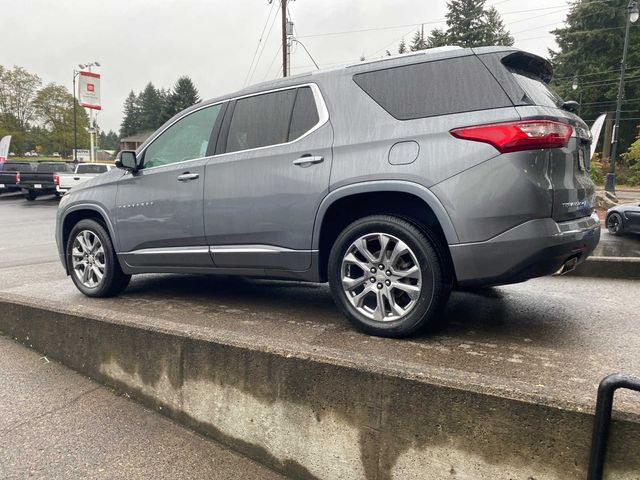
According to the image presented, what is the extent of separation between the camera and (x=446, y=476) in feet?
7.24

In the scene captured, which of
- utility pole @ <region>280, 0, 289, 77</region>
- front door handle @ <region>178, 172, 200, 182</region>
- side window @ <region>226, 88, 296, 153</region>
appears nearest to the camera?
side window @ <region>226, 88, 296, 153</region>

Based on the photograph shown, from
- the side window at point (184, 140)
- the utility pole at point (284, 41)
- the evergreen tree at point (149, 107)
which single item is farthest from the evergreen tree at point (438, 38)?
the evergreen tree at point (149, 107)

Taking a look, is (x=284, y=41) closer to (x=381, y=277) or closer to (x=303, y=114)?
(x=303, y=114)

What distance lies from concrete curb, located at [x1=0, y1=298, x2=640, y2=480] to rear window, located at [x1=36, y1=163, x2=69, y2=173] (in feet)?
75.8

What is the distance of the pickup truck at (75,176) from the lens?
2220 cm

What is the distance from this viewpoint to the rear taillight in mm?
2758

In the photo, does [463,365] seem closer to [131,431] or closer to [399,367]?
[399,367]

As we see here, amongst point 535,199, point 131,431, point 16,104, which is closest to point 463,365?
point 535,199

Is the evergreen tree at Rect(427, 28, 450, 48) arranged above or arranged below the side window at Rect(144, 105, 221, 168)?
above

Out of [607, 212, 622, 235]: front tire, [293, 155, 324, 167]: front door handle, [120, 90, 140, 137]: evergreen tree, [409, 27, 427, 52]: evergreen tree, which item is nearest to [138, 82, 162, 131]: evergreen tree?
[120, 90, 140, 137]: evergreen tree

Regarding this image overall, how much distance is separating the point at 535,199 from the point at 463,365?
1.01 meters

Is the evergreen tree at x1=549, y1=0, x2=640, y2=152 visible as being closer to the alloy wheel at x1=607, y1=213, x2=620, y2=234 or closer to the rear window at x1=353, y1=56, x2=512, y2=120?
the alloy wheel at x1=607, y1=213, x2=620, y2=234

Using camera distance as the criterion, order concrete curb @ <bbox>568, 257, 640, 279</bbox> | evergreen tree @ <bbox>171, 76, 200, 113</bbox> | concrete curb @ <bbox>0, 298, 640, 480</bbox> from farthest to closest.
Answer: evergreen tree @ <bbox>171, 76, 200, 113</bbox> < concrete curb @ <bbox>568, 257, 640, 279</bbox> < concrete curb @ <bbox>0, 298, 640, 480</bbox>

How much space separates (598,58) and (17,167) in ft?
147
